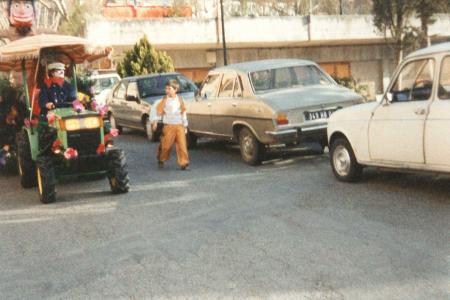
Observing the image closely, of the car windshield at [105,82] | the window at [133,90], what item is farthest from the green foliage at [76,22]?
the window at [133,90]

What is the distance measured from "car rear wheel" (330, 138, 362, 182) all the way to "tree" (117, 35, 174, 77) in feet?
60.0

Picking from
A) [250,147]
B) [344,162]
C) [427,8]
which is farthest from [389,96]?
[427,8]

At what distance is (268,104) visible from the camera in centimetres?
1090

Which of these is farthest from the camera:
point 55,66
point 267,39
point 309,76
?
point 267,39

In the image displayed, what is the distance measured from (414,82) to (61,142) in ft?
15.9

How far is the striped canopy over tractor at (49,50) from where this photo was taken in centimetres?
1013

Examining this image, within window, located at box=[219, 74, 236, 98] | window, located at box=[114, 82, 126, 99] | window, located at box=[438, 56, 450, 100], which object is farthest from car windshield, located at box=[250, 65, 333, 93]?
window, located at box=[114, 82, 126, 99]

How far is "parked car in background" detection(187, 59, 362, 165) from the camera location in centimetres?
1079

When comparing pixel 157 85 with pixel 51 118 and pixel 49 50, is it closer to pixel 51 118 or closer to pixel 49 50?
pixel 49 50

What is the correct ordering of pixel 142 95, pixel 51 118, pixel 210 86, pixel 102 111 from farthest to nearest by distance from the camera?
pixel 142 95
pixel 210 86
pixel 102 111
pixel 51 118

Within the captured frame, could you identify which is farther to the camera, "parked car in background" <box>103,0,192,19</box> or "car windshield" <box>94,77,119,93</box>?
"parked car in background" <box>103,0,192,19</box>

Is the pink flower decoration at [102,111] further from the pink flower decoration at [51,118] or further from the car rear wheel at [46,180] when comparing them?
the car rear wheel at [46,180]

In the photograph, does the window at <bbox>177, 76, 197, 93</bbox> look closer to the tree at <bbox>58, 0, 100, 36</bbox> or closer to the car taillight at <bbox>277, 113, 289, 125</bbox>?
the car taillight at <bbox>277, 113, 289, 125</bbox>

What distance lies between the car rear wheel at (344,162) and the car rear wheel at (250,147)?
2037 mm
